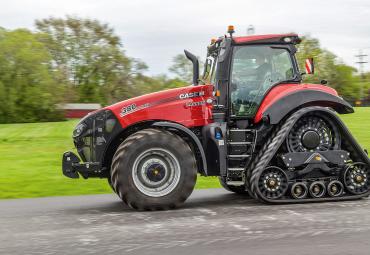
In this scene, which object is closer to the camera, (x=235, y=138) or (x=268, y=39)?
(x=235, y=138)

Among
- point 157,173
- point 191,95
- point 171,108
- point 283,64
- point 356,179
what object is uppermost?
point 283,64

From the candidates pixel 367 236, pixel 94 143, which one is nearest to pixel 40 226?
pixel 94 143

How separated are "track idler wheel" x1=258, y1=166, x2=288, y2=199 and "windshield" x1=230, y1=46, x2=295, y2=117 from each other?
91cm

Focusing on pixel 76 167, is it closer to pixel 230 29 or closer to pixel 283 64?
pixel 230 29

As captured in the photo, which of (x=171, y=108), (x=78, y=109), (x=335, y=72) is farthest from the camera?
(x=335, y=72)

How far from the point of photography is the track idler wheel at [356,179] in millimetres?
8938

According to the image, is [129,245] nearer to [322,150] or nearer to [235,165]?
[235,165]

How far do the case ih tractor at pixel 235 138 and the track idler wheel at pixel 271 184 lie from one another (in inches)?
0.5

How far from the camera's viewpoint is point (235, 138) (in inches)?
351

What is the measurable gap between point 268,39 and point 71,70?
59.2m

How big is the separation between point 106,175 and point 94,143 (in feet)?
1.79

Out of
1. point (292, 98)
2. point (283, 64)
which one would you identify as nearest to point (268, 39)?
point (283, 64)

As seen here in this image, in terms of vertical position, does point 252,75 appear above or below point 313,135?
above

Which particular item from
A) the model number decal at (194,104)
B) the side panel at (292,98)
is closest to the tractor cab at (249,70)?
the side panel at (292,98)
